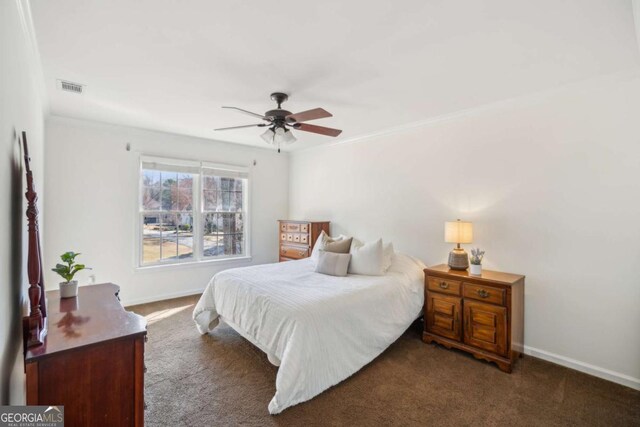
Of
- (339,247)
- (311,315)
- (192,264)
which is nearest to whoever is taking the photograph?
(311,315)

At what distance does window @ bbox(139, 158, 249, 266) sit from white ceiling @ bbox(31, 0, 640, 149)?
4.71 ft

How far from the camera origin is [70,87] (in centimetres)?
280

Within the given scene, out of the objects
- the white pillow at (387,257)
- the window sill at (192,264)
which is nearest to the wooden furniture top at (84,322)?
the window sill at (192,264)

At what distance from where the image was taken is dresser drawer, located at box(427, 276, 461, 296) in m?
2.95

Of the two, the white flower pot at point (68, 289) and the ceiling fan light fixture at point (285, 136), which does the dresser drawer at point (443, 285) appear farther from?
the white flower pot at point (68, 289)

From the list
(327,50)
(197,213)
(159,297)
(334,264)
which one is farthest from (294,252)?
(327,50)

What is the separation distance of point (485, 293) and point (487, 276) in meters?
0.20

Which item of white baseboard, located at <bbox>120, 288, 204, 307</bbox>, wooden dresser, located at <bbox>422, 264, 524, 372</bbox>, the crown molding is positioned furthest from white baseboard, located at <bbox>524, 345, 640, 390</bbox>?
the crown molding

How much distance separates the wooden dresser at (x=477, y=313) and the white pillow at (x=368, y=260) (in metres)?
0.50

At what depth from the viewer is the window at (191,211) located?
439cm

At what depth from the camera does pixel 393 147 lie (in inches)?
161

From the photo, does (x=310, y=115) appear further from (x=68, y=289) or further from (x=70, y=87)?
(x=70, y=87)

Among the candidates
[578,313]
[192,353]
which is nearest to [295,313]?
[192,353]

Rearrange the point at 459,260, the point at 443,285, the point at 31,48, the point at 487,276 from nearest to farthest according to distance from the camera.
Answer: the point at 31,48, the point at 487,276, the point at 443,285, the point at 459,260
